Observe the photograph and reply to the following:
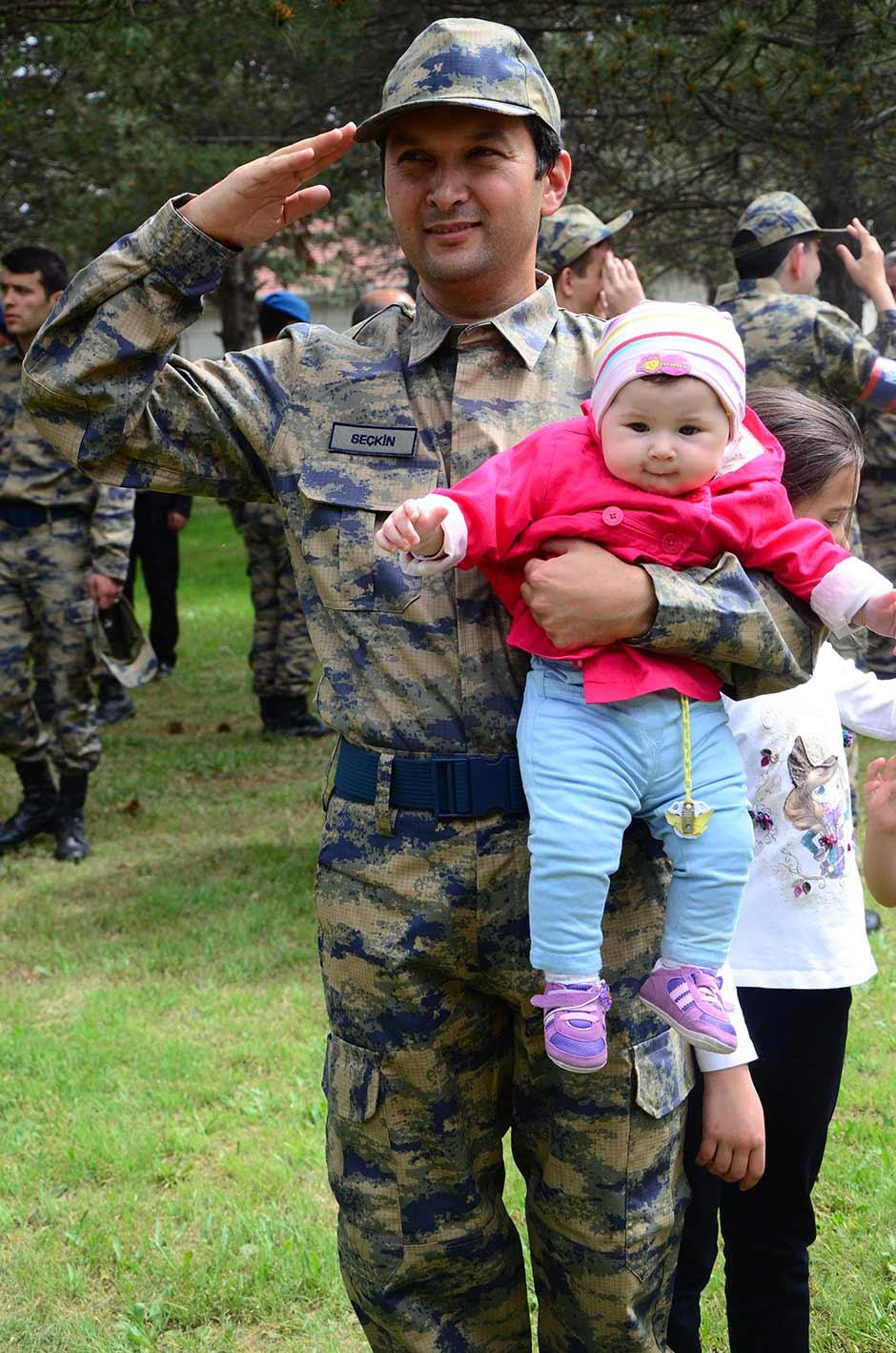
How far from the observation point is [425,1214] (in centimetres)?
223

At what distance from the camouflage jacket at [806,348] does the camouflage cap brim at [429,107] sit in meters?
2.94

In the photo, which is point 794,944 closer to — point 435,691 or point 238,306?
point 435,691

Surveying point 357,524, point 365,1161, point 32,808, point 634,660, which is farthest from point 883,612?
point 32,808

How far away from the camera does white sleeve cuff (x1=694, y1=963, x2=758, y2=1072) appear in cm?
209

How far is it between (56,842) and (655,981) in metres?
5.16

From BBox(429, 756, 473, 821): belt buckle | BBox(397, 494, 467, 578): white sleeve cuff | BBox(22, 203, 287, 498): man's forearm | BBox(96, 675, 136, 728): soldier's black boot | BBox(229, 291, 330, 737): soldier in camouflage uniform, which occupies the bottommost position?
BBox(96, 675, 136, 728): soldier's black boot

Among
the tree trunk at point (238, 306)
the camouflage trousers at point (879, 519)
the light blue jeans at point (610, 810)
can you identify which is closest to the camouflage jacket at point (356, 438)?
the light blue jeans at point (610, 810)

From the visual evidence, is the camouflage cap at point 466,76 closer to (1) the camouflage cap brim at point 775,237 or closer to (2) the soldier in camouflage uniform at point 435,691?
(2) the soldier in camouflage uniform at point 435,691

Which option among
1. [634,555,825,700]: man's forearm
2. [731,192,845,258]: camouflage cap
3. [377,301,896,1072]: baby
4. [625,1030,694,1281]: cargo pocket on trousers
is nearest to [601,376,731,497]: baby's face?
[377,301,896,1072]: baby

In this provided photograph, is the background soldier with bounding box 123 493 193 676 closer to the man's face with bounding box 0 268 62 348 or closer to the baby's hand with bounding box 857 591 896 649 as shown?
the man's face with bounding box 0 268 62 348

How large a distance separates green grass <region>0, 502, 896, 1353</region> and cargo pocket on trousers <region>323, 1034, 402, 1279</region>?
0.97 m

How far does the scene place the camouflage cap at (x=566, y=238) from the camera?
5.39 metres

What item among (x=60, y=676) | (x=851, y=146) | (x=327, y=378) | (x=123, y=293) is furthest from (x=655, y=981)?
(x=851, y=146)

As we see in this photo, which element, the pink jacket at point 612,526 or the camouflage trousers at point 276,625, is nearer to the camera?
the pink jacket at point 612,526
